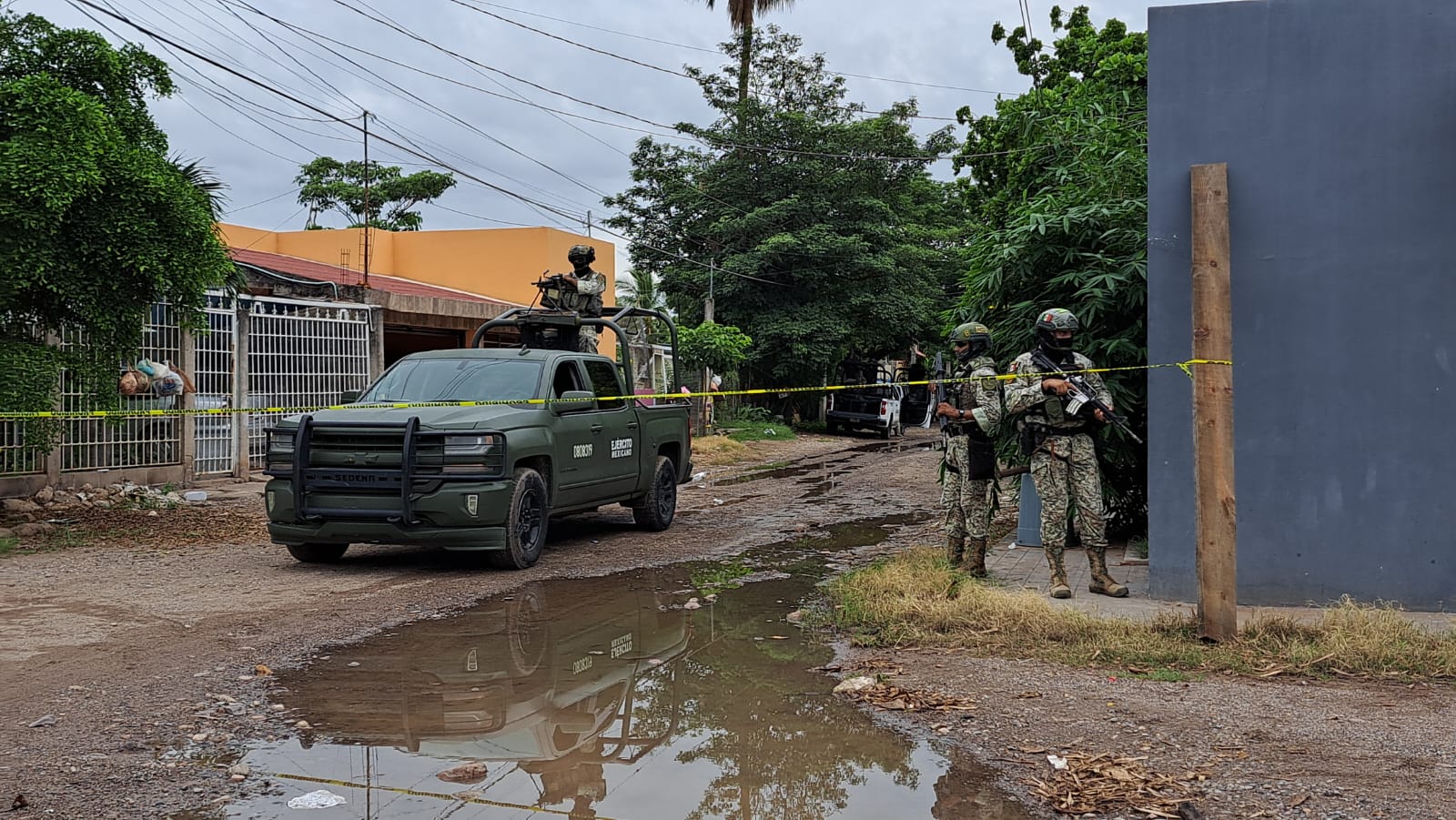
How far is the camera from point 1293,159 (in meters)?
7.24

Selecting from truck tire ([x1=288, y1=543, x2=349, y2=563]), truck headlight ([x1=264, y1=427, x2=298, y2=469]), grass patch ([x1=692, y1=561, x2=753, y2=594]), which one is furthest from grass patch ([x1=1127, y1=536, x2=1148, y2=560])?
truck headlight ([x1=264, y1=427, x2=298, y2=469])

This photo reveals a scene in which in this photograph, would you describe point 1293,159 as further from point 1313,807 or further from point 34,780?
point 34,780

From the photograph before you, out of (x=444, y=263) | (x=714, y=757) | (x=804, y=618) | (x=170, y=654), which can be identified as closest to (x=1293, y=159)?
(x=804, y=618)

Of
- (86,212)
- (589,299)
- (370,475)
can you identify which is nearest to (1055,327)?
(370,475)

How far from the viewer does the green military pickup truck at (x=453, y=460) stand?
27.3ft

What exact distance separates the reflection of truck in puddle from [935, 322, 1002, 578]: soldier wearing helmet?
87.2 inches

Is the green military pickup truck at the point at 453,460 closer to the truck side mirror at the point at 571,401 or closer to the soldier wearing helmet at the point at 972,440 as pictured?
the truck side mirror at the point at 571,401

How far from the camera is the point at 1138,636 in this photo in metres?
6.37

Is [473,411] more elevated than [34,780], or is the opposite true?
[473,411]

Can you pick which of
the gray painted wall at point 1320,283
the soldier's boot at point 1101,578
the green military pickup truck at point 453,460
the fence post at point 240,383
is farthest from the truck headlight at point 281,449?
the fence post at point 240,383

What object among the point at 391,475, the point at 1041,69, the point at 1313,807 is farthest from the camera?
the point at 1041,69

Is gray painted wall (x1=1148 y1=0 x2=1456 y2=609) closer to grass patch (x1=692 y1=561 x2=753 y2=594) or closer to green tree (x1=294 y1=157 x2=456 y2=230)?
grass patch (x1=692 y1=561 x2=753 y2=594)

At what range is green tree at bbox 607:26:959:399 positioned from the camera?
105 ft

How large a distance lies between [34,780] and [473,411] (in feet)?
16.1
